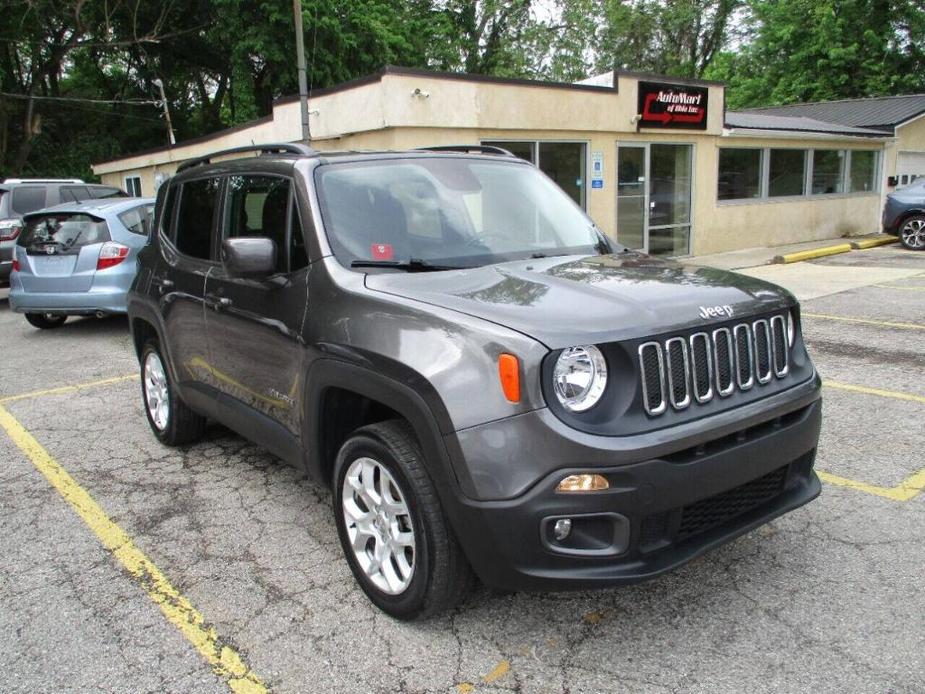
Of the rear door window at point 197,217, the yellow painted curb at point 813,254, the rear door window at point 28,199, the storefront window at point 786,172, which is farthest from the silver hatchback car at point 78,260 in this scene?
the storefront window at point 786,172

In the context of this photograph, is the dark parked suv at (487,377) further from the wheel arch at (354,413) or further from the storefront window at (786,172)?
the storefront window at (786,172)

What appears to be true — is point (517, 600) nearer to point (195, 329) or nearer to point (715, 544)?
point (715, 544)

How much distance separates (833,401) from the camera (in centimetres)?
568

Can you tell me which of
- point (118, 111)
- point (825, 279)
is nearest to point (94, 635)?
point (825, 279)

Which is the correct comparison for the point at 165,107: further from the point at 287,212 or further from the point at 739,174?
the point at 287,212

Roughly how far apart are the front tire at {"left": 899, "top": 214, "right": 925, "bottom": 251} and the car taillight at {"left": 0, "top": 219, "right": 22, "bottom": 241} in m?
16.9

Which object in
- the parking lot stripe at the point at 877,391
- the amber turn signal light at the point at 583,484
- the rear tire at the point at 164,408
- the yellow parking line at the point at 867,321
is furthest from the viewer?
the yellow parking line at the point at 867,321

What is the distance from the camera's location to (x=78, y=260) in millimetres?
8703

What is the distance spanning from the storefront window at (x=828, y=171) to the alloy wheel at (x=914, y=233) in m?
2.76

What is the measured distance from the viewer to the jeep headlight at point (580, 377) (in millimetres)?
2484

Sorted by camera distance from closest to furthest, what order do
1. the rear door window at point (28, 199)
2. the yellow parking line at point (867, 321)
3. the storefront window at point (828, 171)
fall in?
the yellow parking line at point (867, 321) → the rear door window at point (28, 199) → the storefront window at point (828, 171)

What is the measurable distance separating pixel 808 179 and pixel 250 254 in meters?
18.3

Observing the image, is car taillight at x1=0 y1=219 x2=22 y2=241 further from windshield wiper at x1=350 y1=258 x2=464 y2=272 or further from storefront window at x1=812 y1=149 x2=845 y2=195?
storefront window at x1=812 y1=149 x2=845 y2=195

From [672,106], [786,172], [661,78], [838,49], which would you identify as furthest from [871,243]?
[838,49]
